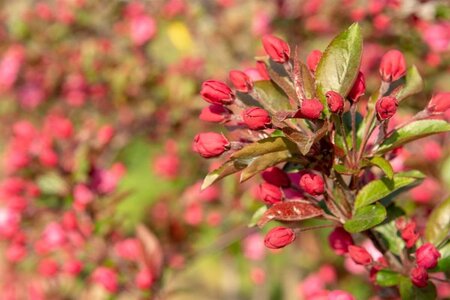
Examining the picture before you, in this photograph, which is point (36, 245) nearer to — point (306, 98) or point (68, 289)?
point (68, 289)

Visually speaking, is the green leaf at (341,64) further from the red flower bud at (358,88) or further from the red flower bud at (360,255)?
the red flower bud at (360,255)

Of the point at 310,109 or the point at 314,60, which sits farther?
the point at 314,60

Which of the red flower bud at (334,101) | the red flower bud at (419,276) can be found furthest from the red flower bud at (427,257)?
the red flower bud at (334,101)

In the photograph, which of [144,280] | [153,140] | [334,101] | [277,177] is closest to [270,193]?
[277,177]

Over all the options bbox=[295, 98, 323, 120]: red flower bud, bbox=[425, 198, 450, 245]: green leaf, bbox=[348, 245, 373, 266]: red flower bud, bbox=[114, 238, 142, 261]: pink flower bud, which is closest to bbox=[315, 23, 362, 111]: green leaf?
bbox=[295, 98, 323, 120]: red flower bud

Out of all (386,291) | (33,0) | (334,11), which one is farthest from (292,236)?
(33,0)

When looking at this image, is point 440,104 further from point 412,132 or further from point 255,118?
point 255,118
